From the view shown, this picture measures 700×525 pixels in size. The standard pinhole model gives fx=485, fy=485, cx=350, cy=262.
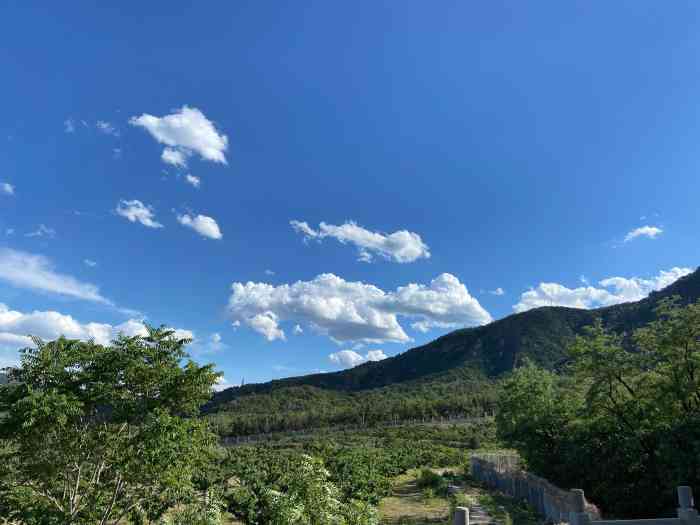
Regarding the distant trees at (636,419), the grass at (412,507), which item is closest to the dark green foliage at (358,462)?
the grass at (412,507)

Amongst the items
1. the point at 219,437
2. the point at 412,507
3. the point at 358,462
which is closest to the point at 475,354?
the point at 358,462

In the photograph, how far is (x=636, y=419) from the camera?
15828 millimetres

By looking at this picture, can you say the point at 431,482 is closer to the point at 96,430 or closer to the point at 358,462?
the point at 358,462

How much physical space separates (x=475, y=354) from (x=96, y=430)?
14168cm

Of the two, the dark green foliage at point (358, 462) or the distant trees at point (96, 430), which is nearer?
the distant trees at point (96, 430)

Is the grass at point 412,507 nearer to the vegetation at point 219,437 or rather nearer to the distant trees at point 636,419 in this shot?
the vegetation at point 219,437

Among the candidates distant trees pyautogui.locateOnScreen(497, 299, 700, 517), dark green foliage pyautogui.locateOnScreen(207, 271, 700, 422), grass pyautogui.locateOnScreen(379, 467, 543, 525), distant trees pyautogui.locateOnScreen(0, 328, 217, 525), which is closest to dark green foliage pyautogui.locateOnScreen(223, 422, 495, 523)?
grass pyautogui.locateOnScreen(379, 467, 543, 525)

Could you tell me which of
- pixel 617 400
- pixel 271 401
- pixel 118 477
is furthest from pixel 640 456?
pixel 271 401

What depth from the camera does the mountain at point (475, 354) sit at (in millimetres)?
128000

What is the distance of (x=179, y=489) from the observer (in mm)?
13016

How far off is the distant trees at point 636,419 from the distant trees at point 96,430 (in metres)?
12.4

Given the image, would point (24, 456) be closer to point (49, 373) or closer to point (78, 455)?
point (78, 455)

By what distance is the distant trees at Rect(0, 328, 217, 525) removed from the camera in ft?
39.6

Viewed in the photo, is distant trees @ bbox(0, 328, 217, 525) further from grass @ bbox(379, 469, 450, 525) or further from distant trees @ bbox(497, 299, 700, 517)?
distant trees @ bbox(497, 299, 700, 517)
